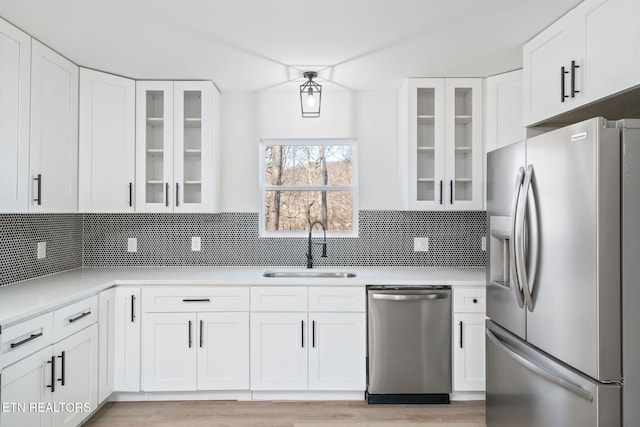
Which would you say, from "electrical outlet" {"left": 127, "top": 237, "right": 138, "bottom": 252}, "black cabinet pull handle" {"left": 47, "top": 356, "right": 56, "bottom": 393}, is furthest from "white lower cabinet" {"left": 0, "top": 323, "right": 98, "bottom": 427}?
"electrical outlet" {"left": 127, "top": 237, "right": 138, "bottom": 252}

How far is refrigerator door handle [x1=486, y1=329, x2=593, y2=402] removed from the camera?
5.16 ft

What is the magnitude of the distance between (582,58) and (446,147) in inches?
46.7

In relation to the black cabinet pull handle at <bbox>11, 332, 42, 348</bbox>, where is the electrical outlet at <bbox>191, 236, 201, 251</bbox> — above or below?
above

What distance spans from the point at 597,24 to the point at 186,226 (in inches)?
120

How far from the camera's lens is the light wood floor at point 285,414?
2.59 m

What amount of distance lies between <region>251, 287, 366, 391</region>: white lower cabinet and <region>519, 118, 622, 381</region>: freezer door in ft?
4.08

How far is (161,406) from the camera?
2.81 m

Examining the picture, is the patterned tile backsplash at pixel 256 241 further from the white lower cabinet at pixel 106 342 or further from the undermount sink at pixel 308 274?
the white lower cabinet at pixel 106 342

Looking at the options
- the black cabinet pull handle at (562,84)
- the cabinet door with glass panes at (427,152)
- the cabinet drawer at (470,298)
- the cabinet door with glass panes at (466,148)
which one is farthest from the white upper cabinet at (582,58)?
the cabinet drawer at (470,298)

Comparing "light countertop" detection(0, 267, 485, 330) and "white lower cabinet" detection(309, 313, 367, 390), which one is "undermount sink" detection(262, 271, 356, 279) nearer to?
"light countertop" detection(0, 267, 485, 330)

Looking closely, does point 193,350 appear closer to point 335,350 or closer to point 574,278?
point 335,350

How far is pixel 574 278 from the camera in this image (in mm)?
1615

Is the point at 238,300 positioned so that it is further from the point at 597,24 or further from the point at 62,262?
the point at 597,24

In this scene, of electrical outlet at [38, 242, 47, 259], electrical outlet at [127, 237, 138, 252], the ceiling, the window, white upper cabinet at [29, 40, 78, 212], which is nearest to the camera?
the ceiling
